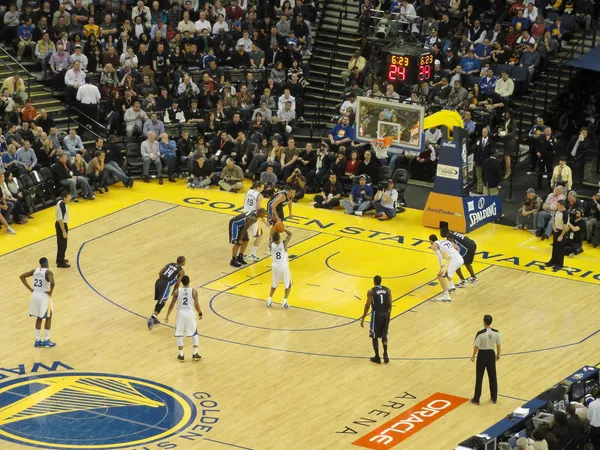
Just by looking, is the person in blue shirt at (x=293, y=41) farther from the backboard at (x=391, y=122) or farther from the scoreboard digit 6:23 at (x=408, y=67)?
the scoreboard digit 6:23 at (x=408, y=67)

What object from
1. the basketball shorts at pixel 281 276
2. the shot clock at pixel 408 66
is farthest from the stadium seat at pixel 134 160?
the basketball shorts at pixel 281 276

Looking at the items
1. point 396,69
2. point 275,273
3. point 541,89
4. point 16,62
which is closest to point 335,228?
point 396,69

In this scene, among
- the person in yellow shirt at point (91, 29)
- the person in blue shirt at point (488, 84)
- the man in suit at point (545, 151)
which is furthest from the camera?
the person in yellow shirt at point (91, 29)

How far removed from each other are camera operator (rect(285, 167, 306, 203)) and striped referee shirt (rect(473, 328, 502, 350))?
1375 cm

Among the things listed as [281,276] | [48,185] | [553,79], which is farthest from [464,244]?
[553,79]

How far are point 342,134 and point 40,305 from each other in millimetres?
14701

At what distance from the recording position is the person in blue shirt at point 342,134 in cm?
4053

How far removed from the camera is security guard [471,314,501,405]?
1014 inches

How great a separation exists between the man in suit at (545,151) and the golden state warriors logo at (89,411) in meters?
16.3

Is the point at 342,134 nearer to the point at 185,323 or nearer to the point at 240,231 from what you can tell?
the point at 240,231

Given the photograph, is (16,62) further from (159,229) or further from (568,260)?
(568,260)

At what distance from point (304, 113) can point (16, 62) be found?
8.94 meters

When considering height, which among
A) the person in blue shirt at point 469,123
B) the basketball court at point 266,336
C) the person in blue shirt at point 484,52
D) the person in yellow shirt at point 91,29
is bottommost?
the basketball court at point 266,336

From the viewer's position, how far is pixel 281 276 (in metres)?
30.5
